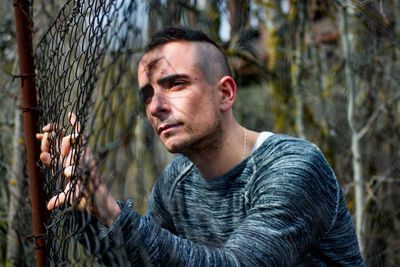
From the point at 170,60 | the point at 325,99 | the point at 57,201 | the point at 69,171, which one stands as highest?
the point at 170,60

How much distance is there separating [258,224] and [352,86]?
2456 mm

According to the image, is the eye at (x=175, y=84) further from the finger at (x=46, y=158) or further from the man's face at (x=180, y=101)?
the finger at (x=46, y=158)

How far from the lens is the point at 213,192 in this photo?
1.85 metres

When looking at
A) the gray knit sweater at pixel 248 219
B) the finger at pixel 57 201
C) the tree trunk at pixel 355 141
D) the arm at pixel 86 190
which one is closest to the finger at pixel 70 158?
the arm at pixel 86 190

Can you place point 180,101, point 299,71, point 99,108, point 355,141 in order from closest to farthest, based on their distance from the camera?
point 99,108 < point 180,101 < point 355,141 < point 299,71

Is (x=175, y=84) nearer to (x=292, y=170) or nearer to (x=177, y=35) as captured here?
(x=177, y=35)

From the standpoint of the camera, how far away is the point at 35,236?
147 cm

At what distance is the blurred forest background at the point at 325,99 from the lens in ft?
9.18

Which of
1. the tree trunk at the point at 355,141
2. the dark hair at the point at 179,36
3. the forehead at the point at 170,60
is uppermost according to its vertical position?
the dark hair at the point at 179,36

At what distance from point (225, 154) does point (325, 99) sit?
3093 millimetres

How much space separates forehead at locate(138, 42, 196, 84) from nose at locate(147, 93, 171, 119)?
78 mm

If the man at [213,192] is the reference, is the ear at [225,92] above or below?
above

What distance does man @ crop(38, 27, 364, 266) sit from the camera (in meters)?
1.10

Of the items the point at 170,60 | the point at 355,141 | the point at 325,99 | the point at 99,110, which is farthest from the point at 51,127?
the point at 325,99
